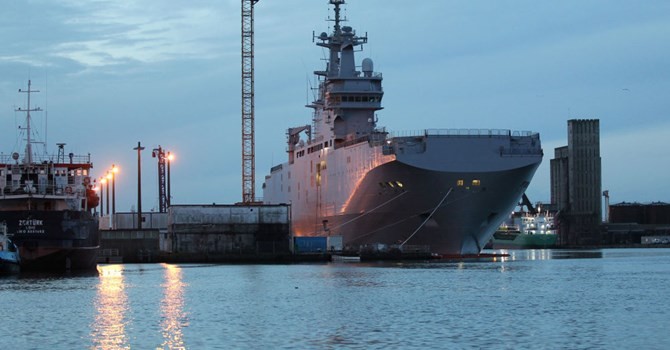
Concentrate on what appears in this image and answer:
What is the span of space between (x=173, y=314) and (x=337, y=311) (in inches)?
269

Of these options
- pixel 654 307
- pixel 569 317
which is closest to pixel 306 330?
pixel 569 317

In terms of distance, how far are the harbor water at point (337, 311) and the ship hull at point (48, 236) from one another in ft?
4.36

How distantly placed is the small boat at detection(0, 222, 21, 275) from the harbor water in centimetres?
127

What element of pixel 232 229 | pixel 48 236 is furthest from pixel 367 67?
pixel 48 236

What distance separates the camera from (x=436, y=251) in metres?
97.1

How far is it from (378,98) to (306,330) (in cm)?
7249

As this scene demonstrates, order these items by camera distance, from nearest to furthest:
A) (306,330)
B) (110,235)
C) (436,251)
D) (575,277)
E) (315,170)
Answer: (306,330), (575,277), (436,251), (110,235), (315,170)

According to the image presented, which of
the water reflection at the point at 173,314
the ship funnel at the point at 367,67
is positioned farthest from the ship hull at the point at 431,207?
the water reflection at the point at 173,314

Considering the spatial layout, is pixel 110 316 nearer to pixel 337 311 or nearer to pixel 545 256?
pixel 337 311

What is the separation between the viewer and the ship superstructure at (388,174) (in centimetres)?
8719

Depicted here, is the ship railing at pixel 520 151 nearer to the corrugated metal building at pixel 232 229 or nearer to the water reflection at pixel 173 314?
the corrugated metal building at pixel 232 229

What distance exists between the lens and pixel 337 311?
47.6 metres

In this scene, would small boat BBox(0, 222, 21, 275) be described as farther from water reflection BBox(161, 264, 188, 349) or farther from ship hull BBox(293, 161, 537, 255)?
ship hull BBox(293, 161, 537, 255)

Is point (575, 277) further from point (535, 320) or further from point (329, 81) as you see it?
point (329, 81)
